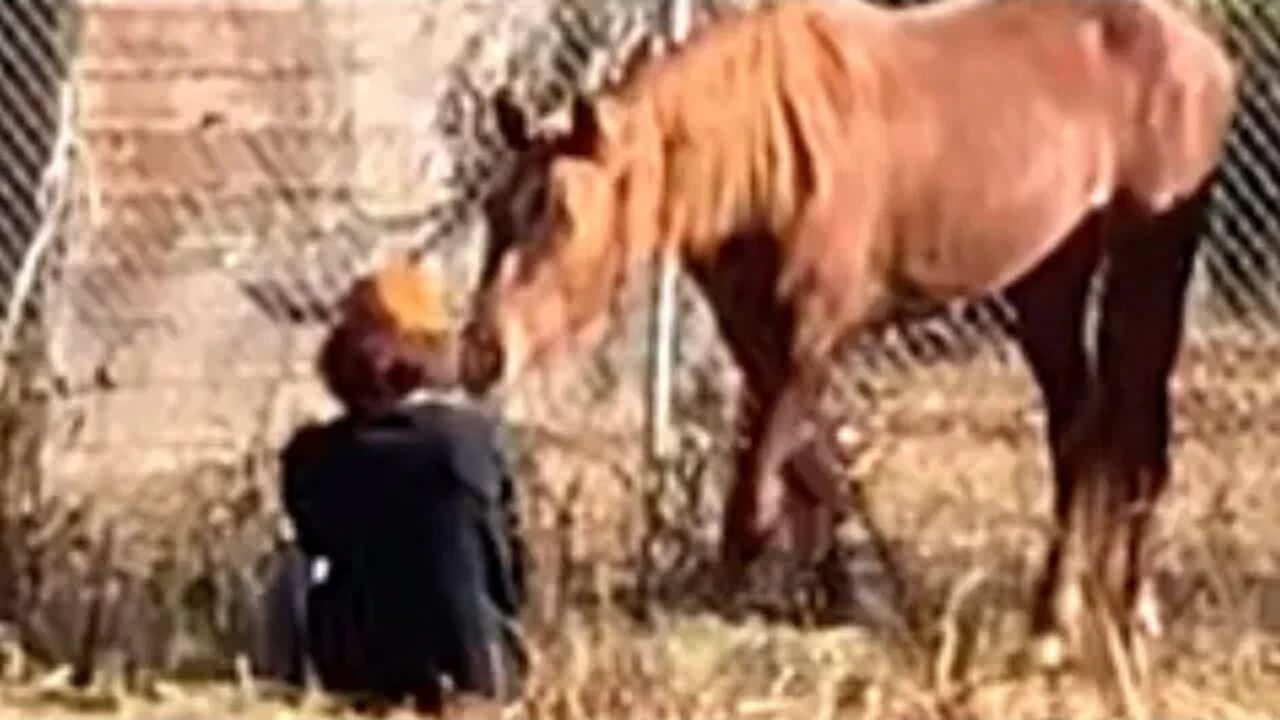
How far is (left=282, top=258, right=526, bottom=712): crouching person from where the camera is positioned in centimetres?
927

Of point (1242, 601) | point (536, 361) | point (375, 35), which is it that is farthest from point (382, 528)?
point (375, 35)

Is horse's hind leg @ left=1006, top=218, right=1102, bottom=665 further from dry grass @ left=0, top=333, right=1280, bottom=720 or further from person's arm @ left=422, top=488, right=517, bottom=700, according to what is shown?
person's arm @ left=422, top=488, right=517, bottom=700

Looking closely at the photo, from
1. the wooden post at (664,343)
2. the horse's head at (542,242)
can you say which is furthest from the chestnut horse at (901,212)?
the wooden post at (664,343)

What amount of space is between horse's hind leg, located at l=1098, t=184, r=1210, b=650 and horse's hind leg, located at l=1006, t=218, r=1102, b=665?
0.07 metres

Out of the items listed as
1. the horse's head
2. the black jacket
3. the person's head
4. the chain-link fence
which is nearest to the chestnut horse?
the horse's head

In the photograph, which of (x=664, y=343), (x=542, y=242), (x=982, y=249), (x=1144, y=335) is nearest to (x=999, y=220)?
(x=982, y=249)

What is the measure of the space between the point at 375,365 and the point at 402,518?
1.00 feet

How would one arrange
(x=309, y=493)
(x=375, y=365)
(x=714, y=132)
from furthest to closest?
(x=714, y=132), (x=309, y=493), (x=375, y=365)

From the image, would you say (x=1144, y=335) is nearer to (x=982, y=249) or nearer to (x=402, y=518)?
(x=982, y=249)

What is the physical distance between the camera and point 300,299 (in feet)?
43.5

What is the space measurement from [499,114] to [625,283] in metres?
0.45

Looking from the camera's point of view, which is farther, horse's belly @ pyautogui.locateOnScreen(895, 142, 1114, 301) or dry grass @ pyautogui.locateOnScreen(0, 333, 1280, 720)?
horse's belly @ pyautogui.locateOnScreen(895, 142, 1114, 301)

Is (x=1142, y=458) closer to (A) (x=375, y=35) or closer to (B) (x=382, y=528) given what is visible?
(B) (x=382, y=528)

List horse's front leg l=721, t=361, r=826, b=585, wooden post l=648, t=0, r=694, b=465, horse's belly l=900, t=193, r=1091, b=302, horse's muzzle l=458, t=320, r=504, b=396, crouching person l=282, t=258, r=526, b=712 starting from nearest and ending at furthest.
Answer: crouching person l=282, t=258, r=526, b=712 → horse's muzzle l=458, t=320, r=504, b=396 → horse's front leg l=721, t=361, r=826, b=585 → horse's belly l=900, t=193, r=1091, b=302 → wooden post l=648, t=0, r=694, b=465
